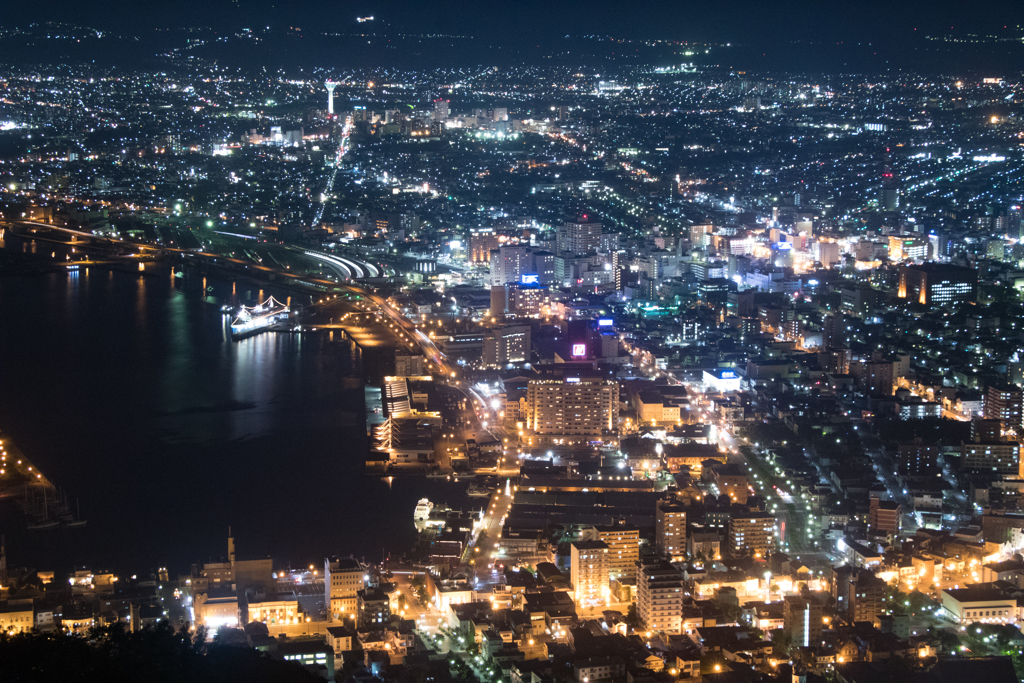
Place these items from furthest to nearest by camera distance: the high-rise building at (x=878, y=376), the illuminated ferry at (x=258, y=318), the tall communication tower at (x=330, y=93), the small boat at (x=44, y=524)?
the tall communication tower at (x=330, y=93) < the illuminated ferry at (x=258, y=318) < the high-rise building at (x=878, y=376) < the small boat at (x=44, y=524)

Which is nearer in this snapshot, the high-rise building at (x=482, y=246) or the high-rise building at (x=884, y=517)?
the high-rise building at (x=884, y=517)

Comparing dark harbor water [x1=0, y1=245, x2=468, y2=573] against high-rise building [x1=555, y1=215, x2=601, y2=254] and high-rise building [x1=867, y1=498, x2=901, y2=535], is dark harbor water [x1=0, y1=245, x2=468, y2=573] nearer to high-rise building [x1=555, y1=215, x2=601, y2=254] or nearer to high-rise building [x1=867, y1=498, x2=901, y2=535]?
high-rise building [x1=867, y1=498, x2=901, y2=535]

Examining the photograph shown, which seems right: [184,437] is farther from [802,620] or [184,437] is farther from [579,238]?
[579,238]

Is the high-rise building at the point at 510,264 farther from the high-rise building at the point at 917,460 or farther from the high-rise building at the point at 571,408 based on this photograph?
the high-rise building at the point at 917,460

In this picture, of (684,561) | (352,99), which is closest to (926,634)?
(684,561)

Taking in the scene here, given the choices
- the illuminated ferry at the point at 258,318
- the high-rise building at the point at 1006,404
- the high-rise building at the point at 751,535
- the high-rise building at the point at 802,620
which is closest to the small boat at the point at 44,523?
the high-rise building at the point at 751,535

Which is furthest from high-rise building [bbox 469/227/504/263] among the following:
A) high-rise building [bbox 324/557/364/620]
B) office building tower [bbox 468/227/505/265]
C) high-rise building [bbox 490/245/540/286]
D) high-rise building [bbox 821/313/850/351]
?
high-rise building [bbox 324/557/364/620]
